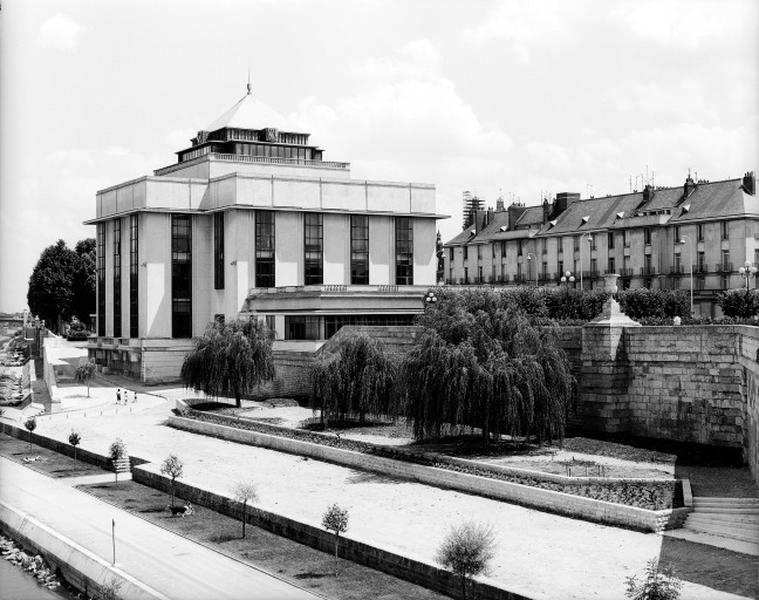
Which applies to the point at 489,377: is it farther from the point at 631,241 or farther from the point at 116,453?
the point at 631,241

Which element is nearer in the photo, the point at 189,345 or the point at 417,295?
the point at 417,295

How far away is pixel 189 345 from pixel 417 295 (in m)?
18.6

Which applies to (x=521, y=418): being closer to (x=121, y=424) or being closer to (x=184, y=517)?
(x=184, y=517)

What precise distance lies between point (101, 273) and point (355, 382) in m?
45.3

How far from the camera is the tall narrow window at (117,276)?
83062 millimetres

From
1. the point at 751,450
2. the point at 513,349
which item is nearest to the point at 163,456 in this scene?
the point at 513,349

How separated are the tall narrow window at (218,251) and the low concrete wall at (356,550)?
4088 centimetres

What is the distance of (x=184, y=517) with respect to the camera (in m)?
33.8

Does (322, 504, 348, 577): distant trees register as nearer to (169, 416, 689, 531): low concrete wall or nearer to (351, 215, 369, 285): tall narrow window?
(169, 416, 689, 531): low concrete wall

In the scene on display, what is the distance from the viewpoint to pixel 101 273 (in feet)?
290

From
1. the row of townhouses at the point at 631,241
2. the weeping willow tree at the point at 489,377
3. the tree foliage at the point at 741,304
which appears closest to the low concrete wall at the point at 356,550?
the weeping willow tree at the point at 489,377

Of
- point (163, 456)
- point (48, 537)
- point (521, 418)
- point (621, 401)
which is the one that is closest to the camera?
point (48, 537)

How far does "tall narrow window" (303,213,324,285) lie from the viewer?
253 feet

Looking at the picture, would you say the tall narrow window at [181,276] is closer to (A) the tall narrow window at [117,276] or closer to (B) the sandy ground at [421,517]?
(A) the tall narrow window at [117,276]
